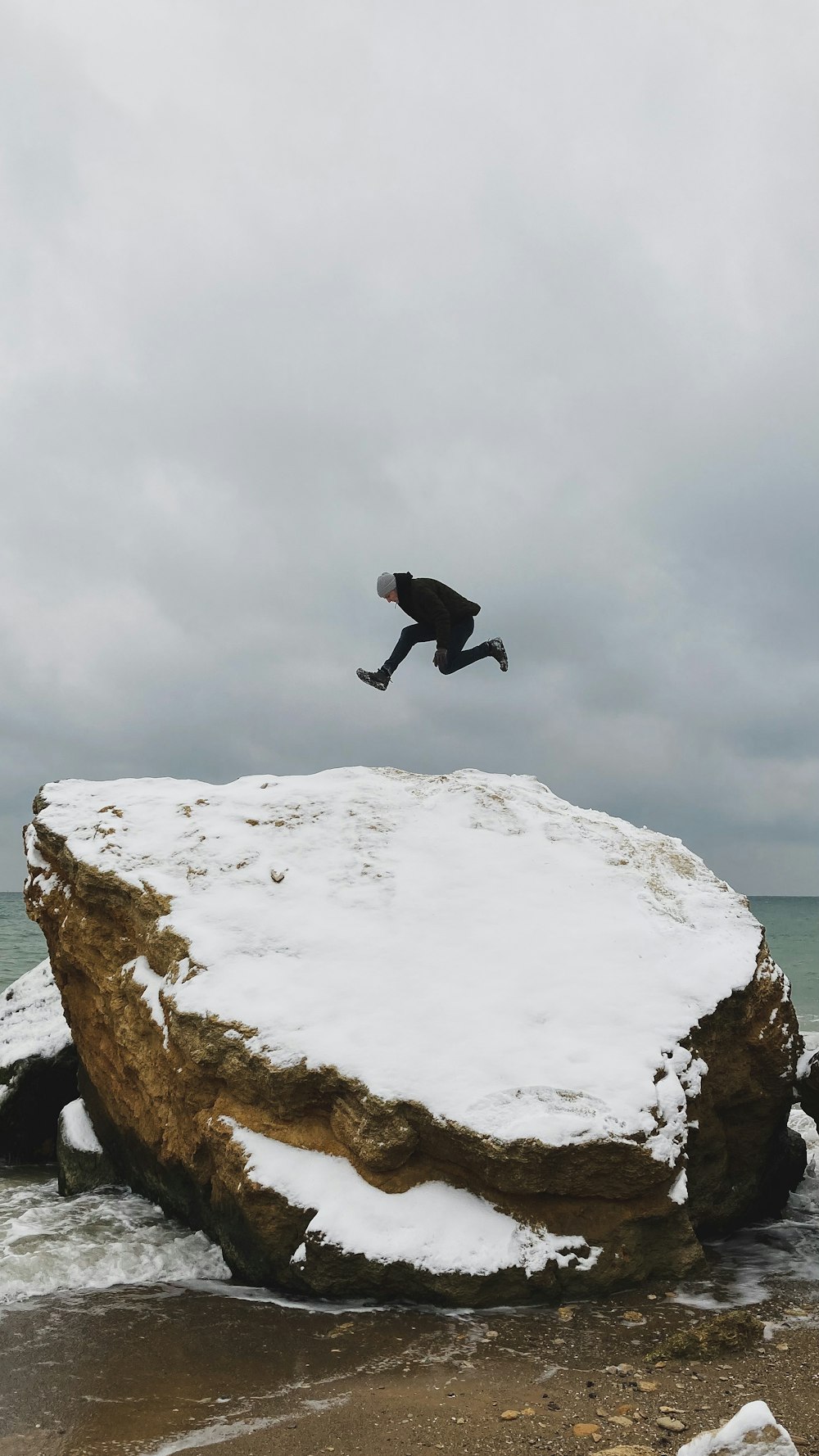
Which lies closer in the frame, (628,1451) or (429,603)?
(628,1451)

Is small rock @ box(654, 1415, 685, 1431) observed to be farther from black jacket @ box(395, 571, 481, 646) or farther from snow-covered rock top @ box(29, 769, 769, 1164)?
black jacket @ box(395, 571, 481, 646)

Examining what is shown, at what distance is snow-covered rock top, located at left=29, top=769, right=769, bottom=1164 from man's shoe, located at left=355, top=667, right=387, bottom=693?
49.9 inches

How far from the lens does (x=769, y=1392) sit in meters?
5.08

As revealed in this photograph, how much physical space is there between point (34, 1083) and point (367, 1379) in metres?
7.94

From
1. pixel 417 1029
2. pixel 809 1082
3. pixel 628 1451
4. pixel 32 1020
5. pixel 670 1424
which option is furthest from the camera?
pixel 32 1020

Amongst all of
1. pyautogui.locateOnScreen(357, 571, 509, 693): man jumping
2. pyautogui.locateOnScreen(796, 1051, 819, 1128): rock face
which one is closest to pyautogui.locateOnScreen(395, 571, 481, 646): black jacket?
pyautogui.locateOnScreen(357, 571, 509, 693): man jumping

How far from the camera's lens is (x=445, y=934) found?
8.58 metres

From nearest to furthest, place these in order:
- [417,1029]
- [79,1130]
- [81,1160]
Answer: [417,1029] → [81,1160] → [79,1130]

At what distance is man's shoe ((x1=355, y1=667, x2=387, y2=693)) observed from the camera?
12031 millimetres

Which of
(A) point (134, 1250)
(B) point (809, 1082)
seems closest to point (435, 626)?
(B) point (809, 1082)

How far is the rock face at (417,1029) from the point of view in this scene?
6.78m

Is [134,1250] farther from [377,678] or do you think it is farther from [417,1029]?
[377,678]

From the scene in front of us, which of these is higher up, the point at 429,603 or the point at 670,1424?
the point at 429,603

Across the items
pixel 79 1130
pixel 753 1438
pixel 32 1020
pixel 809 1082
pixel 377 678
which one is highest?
pixel 377 678
